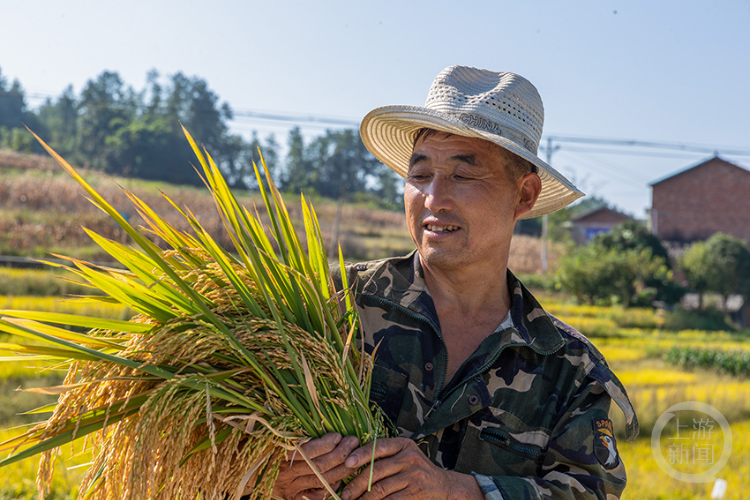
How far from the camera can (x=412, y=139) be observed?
2.28 metres

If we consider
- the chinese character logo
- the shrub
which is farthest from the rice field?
the shrub

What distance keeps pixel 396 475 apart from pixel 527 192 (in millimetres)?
1174

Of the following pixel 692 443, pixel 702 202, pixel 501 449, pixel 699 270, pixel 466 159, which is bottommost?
pixel 692 443

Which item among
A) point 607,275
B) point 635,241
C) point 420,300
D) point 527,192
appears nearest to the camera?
point 420,300

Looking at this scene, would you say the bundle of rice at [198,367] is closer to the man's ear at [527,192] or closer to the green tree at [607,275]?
the man's ear at [527,192]

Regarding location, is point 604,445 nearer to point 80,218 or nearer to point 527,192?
point 527,192

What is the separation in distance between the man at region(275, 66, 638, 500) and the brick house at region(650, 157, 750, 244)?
38.2 m

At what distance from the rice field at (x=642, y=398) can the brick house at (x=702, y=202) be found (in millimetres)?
18092

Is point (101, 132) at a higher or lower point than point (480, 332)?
higher

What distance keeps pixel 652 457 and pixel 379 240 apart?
22341 millimetres

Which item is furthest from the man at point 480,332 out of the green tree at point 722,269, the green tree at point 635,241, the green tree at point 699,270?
the green tree at point 722,269

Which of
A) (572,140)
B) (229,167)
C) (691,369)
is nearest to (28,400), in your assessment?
(691,369)

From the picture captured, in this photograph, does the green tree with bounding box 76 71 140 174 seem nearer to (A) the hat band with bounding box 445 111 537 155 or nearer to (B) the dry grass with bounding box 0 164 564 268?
(B) the dry grass with bounding box 0 164 564 268

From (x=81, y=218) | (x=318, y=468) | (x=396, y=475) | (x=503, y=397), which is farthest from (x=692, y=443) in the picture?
(x=81, y=218)
